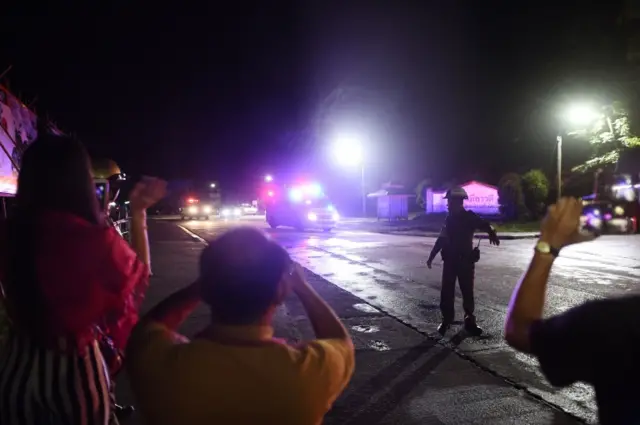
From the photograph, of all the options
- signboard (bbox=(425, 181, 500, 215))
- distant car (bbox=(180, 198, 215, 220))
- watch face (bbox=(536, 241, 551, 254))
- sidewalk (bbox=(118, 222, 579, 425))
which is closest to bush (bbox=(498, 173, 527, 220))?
signboard (bbox=(425, 181, 500, 215))

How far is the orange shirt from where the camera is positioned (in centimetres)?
166

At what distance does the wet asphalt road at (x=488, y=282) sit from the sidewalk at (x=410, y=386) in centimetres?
27

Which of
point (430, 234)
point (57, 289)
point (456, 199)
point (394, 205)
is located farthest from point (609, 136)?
point (57, 289)

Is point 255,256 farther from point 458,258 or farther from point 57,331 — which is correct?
point 458,258

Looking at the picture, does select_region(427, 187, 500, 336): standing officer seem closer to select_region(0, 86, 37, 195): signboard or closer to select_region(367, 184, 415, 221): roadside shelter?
select_region(0, 86, 37, 195): signboard

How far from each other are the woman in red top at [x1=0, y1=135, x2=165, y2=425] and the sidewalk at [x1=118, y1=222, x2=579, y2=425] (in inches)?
107

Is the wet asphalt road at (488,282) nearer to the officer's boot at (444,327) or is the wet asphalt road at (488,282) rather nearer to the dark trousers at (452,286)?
the officer's boot at (444,327)

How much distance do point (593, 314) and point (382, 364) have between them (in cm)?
455

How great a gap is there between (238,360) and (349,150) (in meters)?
45.6

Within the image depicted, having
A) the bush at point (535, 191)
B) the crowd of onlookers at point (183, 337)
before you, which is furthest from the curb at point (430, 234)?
the crowd of onlookers at point (183, 337)

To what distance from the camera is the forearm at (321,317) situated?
194cm

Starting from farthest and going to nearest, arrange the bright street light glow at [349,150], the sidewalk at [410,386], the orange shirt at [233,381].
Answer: the bright street light glow at [349,150], the sidewalk at [410,386], the orange shirt at [233,381]

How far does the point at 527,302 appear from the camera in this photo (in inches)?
74.3

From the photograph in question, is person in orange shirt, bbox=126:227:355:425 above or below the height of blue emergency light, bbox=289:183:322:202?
below
